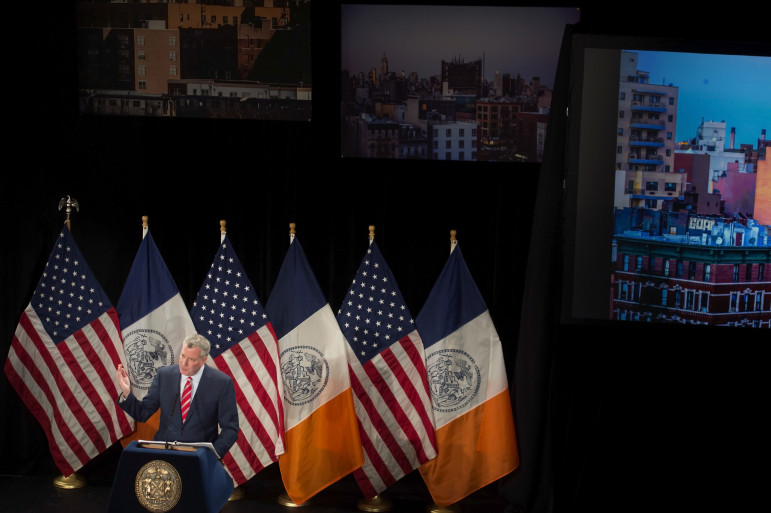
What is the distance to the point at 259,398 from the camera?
6.79 m

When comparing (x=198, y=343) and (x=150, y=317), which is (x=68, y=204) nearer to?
(x=150, y=317)

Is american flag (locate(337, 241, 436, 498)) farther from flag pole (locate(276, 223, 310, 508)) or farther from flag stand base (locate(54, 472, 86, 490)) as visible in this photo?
flag stand base (locate(54, 472, 86, 490))

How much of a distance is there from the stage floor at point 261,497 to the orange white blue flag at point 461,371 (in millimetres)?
318

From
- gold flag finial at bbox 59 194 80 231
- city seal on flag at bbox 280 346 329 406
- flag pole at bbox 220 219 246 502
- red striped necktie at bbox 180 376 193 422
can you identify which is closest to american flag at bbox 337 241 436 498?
city seal on flag at bbox 280 346 329 406

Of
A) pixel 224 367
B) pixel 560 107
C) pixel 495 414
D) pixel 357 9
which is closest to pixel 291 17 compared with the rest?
pixel 357 9

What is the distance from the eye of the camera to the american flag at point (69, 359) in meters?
6.96

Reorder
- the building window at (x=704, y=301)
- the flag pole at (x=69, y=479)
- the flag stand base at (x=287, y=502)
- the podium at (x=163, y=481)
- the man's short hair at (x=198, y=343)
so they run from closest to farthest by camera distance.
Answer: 1. the podium at (x=163, y=481)
2. the man's short hair at (x=198, y=343)
3. the building window at (x=704, y=301)
4. the flag stand base at (x=287, y=502)
5. the flag pole at (x=69, y=479)

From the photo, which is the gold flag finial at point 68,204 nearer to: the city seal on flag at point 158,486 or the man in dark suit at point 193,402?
the man in dark suit at point 193,402

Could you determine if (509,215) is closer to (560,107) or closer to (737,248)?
(560,107)

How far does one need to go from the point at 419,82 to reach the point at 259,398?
96.2 inches

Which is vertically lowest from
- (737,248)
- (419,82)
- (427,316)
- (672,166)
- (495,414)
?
(495,414)

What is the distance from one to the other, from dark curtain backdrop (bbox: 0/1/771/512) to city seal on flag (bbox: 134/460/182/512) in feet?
6.44

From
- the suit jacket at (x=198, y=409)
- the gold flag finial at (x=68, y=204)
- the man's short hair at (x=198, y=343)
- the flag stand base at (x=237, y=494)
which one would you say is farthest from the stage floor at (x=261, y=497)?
the gold flag finial at (x=68, y=204)

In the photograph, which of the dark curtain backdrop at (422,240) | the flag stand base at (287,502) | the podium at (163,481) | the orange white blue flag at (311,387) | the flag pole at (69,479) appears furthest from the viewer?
the flag pole at (69,479)
